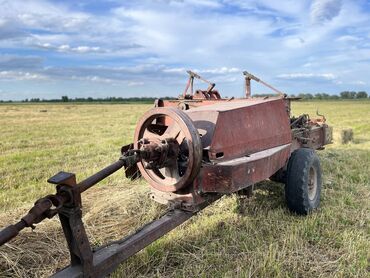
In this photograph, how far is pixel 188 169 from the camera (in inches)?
142

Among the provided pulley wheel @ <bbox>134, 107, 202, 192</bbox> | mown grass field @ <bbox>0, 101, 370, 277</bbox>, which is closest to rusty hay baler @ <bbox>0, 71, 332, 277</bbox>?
pulley wheel @ <bbox>134, 107, 202, 192</bbox>

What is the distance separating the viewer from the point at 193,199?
3.79m

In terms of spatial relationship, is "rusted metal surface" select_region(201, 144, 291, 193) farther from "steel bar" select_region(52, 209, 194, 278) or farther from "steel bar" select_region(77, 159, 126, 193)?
"steel bar" select_region(77, 159, 126, 193)

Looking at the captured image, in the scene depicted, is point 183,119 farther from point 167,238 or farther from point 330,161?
point 330,161

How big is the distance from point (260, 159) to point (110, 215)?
201 cm

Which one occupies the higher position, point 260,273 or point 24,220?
Answer: point 24,220

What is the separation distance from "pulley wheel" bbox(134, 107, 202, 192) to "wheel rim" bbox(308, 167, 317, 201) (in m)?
2.27

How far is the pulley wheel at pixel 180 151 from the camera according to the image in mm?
3568

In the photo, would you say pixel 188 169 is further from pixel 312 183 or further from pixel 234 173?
pixel 312 183

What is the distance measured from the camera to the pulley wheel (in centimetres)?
357

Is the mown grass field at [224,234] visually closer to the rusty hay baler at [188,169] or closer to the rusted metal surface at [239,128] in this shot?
the rusty hay baler at [188,169]

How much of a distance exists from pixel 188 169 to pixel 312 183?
259 centimetres

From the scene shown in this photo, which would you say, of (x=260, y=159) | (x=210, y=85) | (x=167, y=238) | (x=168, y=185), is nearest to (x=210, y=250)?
(x=167, y=238)

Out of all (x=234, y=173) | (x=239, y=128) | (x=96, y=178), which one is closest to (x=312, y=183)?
(x=239, y=128)
